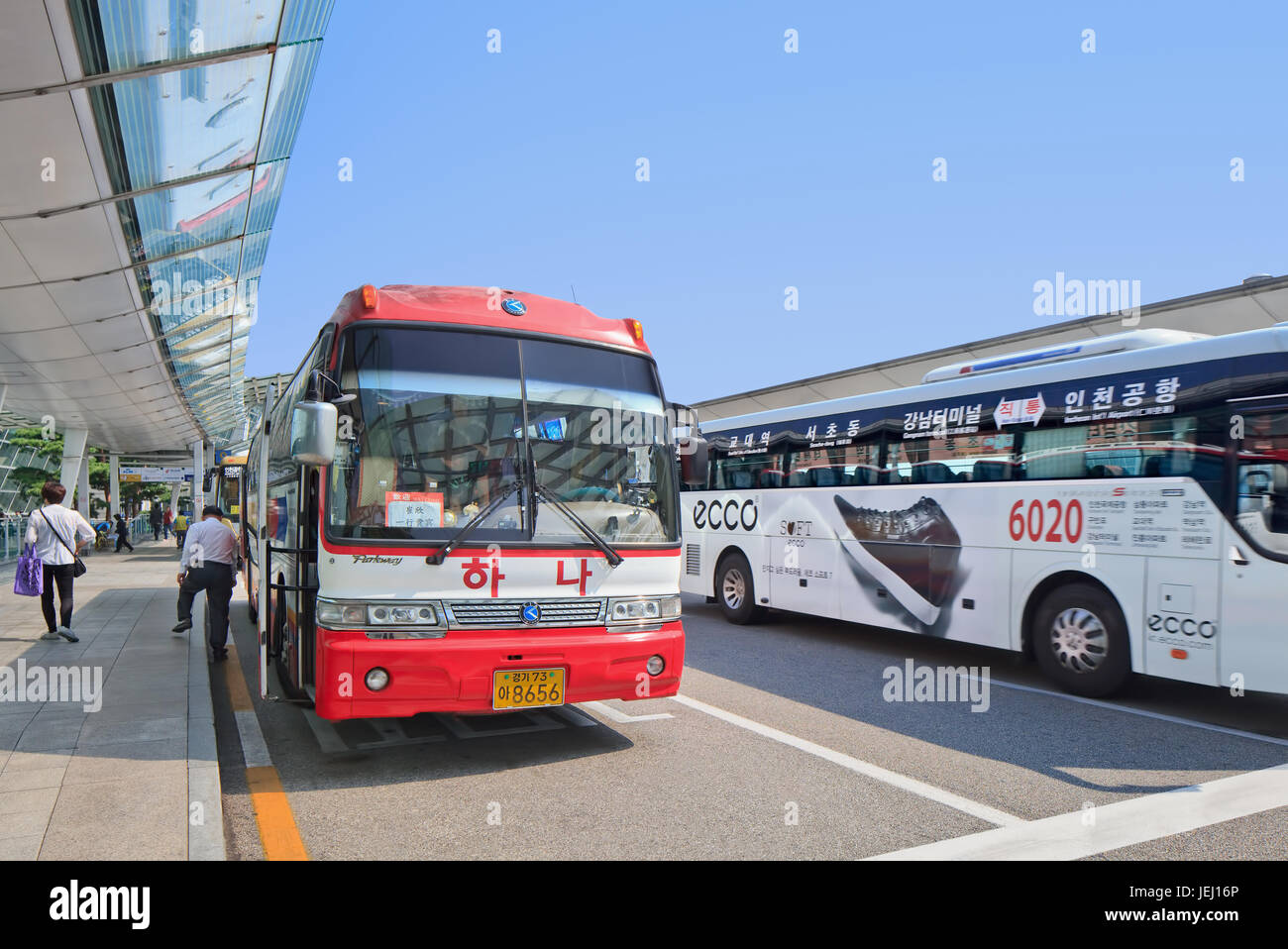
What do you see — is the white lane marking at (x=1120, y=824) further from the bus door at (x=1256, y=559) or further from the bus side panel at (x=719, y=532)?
the bus side panel at (x=719, y=532)

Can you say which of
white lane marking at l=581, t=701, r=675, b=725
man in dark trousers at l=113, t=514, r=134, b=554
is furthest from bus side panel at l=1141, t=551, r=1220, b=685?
man in dark trousers at l=113, t=514, r=134, b=554

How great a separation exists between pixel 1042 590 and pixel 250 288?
16.2 metres

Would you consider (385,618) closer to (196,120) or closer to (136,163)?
(196,120)

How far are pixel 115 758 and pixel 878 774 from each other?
4720mm

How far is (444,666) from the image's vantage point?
17.4ft

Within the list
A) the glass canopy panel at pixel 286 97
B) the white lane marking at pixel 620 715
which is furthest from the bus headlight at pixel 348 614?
the glass canopy panel at pixel 286 97

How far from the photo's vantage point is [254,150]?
11.3 m

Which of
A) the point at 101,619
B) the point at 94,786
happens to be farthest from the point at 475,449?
the point at 101,619

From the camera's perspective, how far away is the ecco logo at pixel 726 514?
1281cm

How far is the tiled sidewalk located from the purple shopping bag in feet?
2.01

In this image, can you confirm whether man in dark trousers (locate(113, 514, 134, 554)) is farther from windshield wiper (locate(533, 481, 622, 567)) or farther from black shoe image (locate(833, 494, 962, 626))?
windshield wiper (locate(533, 481, 622, 567))

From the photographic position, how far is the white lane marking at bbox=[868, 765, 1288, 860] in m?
4.29

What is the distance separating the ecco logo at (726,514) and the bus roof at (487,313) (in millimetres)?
6526
